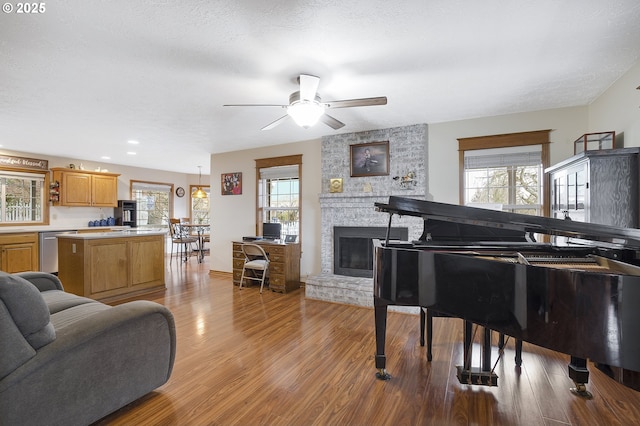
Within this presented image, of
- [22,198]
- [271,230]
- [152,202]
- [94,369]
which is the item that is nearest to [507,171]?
[271,230]

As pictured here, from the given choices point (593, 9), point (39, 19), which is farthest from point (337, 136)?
point (39, 19)

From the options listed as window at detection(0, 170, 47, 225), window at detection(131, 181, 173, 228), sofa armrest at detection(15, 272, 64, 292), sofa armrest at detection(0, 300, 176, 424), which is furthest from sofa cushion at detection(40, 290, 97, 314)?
window at detection(131, 181, 173, 228)

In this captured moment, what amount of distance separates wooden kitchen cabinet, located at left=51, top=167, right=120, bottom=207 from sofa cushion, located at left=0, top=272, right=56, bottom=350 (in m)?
6.25

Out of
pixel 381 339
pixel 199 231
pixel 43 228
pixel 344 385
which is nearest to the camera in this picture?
pixel 344 385

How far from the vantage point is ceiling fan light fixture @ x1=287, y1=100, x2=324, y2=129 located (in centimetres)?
268

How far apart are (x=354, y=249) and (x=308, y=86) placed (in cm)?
285

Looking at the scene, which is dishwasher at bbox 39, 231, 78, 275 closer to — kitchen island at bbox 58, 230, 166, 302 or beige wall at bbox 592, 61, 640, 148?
kitchen island at bbox 58, 230, 166, 302

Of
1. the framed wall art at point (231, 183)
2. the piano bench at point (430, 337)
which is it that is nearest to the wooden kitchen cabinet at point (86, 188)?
the framed wall art at point (231, 183)

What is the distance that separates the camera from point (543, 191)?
375 centimetres

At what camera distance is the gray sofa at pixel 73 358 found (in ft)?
4.68

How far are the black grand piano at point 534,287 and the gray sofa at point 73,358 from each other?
167 centimetres

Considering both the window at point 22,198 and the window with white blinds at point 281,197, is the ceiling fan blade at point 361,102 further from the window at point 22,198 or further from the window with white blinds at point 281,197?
the window at point 22,198

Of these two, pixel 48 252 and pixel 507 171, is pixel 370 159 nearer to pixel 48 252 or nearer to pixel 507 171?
pixel 507 171

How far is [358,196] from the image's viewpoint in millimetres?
4617
